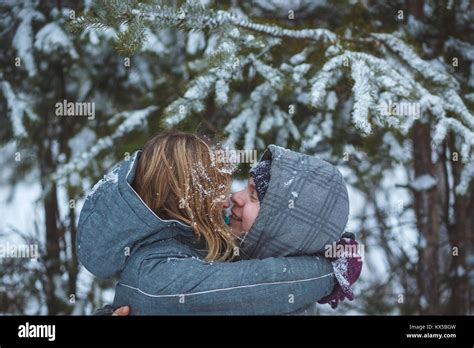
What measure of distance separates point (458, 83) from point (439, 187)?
1.15m

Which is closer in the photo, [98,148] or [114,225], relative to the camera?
[114,225]

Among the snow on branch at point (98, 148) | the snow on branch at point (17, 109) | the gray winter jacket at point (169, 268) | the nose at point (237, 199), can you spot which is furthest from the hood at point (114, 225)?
the snow on branch at point (17, 109)

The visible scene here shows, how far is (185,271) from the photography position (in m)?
1.73

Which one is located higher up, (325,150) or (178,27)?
(178,27)

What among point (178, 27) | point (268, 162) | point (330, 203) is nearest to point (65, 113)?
point (178, 27)

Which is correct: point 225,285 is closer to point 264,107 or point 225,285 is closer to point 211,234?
point 211,234

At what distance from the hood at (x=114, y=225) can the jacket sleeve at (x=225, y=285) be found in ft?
0.26

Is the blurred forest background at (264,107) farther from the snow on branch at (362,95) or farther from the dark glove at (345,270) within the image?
the dark glove at (345,270)

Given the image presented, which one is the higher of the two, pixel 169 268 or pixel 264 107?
pixel 264 107

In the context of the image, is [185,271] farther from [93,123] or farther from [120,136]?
[93,123]

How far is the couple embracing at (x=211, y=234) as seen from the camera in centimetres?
174

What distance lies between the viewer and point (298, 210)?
1.78 metres

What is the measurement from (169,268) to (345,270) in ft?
1.76

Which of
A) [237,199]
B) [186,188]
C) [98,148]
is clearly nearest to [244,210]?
[237,199]
